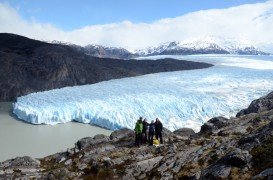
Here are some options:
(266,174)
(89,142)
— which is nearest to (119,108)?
(89,142)

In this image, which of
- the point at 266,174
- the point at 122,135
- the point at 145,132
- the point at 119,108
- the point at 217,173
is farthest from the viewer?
the point at 119,108

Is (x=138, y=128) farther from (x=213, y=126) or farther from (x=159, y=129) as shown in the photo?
(x=213, y=126)

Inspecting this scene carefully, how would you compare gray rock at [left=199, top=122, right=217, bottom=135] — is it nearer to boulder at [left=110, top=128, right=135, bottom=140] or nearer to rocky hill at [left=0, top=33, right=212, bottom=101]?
boulder at [left=110, top=128, right=135, bottom=140]

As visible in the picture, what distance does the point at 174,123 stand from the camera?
123ft

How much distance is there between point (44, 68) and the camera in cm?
6394

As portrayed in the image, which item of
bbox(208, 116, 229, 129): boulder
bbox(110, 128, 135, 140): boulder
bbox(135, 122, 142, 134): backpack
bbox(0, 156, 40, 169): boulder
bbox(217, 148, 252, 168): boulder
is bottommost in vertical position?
bbox(0, 156, 40, 169): boulder

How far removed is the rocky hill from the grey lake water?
15871 mm

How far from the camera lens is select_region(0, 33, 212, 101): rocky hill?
59.3m

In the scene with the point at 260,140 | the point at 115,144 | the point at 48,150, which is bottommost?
the point at 48,150

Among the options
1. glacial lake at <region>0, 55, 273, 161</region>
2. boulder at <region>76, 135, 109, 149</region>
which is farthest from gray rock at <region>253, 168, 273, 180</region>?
glacial lake at <region>0, 55, 273, 161</region>

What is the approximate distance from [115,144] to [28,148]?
13415 mm

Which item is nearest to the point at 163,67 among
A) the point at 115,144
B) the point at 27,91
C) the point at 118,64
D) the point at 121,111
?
the point at 118,64

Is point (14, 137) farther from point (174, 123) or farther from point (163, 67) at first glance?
point (163, 67)

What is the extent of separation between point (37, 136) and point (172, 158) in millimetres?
23543
